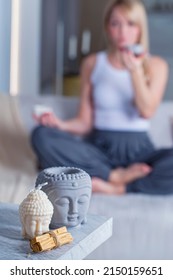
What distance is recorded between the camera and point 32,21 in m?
2.46

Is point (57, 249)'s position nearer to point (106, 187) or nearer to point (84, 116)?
point (106, 187)

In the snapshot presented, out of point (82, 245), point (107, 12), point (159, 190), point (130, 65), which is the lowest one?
point (159, 190)

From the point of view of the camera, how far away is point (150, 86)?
60.8 inches

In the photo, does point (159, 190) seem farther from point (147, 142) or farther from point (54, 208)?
point (54, 208)

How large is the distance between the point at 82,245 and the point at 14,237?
3.4 inches

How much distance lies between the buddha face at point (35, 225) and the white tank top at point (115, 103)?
34.8 inches

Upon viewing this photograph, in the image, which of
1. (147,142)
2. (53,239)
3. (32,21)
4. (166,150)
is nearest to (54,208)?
(53,239)

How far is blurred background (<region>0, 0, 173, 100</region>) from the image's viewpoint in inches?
94.3

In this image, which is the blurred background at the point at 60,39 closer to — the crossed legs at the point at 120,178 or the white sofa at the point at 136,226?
the crossed legs at the point at 120,178

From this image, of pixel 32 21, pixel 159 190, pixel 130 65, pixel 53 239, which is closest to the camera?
pixel 53 239

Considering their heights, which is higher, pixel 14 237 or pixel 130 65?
pixel 130 65

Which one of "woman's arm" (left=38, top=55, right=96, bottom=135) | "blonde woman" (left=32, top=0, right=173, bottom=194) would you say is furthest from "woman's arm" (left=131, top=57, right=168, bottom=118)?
"woman's arm" (left=38, top=55, right=96, bottom=135)

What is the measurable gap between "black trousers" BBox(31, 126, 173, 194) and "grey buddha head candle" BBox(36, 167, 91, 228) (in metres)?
0.56

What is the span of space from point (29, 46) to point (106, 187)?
1.23 metres
